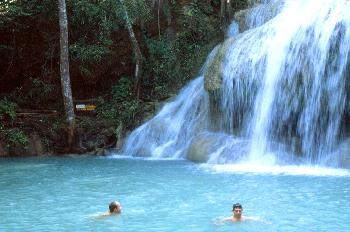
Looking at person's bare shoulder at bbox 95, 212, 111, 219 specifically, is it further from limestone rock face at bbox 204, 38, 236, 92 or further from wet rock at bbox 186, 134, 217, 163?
limestone rock face at bbox 204, 38, 236, 92

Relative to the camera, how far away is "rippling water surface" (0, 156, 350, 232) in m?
7.62

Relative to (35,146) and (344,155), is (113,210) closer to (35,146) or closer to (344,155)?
(344,155)

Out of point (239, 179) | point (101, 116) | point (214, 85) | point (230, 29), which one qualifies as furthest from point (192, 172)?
point (230, 29)

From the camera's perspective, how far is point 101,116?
20469 millimetres

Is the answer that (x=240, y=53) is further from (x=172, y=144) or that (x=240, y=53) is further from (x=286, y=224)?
(x=286, y=224)

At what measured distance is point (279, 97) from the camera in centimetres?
1474

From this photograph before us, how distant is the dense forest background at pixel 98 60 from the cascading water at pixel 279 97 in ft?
10.8

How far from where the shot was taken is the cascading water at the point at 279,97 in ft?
45.3

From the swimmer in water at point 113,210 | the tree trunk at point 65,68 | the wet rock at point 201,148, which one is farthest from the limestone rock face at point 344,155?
the tree trunk at point 65,68

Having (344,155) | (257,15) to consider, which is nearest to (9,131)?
(257,15)

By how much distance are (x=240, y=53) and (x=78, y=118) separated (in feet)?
24.4

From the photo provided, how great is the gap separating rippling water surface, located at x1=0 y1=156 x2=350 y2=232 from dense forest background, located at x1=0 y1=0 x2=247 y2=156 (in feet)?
16.1

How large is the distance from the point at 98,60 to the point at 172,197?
40.2 feet

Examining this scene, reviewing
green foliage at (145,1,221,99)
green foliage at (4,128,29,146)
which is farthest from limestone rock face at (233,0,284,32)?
green foliage at (4,128,29,146)
